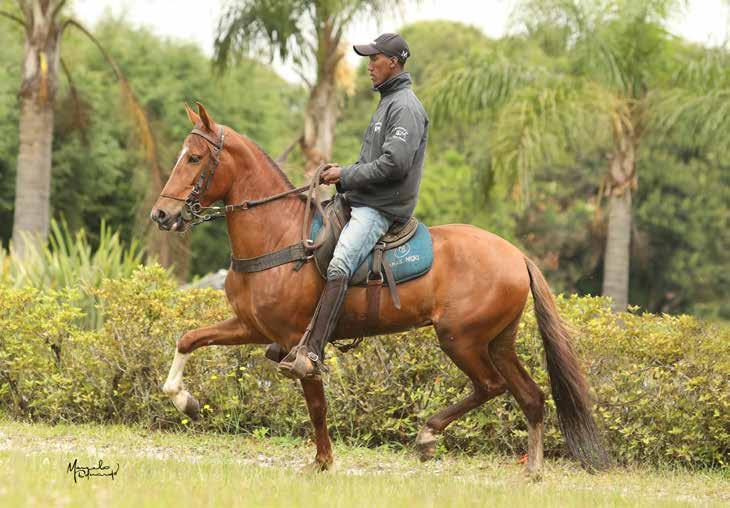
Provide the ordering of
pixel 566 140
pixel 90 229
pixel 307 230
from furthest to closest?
pixel 90 229, pixel 566 140, pixel 307 230

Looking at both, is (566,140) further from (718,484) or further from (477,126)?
(718,484)

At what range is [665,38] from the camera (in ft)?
57.7

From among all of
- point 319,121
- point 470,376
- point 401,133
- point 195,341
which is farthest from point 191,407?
point 319,121

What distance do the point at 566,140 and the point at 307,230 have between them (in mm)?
10520

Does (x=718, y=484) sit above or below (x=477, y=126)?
below

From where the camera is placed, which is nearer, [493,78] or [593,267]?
[493,78]

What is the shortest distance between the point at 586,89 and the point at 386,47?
34.3 feet

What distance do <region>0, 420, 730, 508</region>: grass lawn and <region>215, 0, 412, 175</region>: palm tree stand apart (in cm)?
1022

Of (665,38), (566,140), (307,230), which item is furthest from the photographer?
(665,38)

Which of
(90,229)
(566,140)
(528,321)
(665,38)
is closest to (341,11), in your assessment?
(566,140)

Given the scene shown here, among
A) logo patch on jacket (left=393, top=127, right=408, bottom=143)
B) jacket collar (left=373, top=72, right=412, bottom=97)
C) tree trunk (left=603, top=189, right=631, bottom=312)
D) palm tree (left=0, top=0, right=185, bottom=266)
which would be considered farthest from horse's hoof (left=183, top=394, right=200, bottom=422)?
tree trunk (left=603, top=189, right=631, bottom=312)

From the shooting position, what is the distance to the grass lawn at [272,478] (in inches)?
196

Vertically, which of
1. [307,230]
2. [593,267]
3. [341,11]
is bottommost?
[593,267]

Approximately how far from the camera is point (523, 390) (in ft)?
22.1
